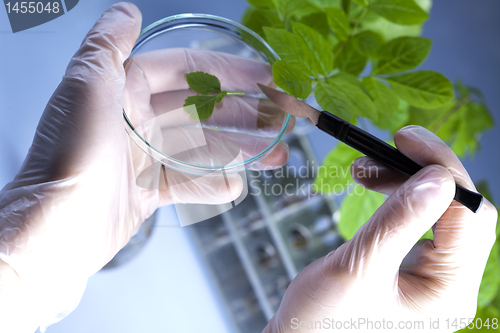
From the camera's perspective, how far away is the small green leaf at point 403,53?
0.54 m

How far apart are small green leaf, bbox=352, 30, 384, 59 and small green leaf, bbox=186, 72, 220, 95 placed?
0.87ft

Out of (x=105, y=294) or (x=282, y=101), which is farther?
(x=105, y=294)

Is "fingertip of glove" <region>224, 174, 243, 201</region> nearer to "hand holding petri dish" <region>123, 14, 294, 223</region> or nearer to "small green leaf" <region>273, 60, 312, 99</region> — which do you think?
"hand holding petri dish" <region>123, 14, 294, 223</region>

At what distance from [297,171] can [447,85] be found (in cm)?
105

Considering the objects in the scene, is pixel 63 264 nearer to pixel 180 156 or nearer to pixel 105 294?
pixel 180 156

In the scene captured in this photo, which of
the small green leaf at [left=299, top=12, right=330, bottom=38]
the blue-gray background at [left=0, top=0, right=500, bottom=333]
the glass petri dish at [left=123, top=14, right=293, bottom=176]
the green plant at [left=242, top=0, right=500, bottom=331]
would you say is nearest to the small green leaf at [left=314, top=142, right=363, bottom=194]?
the green plant at [left=242, top=0, right=500, bottom=331]

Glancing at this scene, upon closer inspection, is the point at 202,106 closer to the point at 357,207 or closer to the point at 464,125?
the point at 357,207

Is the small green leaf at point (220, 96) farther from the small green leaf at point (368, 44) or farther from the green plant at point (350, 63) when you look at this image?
the small green leaf at point (368, 44)

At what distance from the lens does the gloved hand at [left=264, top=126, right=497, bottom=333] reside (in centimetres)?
50

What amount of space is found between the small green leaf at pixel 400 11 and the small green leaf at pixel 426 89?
9 centimetres

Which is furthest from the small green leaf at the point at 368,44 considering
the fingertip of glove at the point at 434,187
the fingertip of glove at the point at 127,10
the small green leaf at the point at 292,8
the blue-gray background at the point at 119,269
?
the blue-gray background at the point at 119,269

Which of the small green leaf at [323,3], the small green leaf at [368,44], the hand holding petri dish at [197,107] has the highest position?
the small green leaf at [323,3]

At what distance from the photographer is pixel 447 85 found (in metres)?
0.54

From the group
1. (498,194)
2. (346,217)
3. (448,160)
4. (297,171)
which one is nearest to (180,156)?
(346,217)
